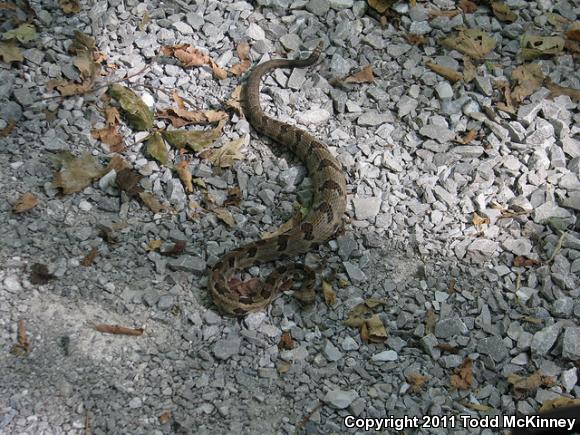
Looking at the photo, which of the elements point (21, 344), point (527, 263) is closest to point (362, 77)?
point (527, 263)

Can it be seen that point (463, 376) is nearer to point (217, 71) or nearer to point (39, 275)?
point (39, 275)

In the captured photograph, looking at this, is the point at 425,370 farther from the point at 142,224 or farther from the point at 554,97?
the point at 554,97

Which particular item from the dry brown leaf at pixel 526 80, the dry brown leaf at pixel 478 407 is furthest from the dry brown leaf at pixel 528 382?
the dry brown leaf at pixel 526 80

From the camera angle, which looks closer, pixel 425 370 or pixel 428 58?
pixel 425 370

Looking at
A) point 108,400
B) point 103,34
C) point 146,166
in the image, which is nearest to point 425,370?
point 108,400

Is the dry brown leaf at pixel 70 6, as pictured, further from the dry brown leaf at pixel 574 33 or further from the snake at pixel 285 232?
the dry brown leaf at pixel 574 33

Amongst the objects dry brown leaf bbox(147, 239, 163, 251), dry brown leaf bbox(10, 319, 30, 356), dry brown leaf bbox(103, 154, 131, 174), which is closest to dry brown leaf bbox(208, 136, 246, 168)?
dry brown leaf bbox(103, 154, 131, 174)
